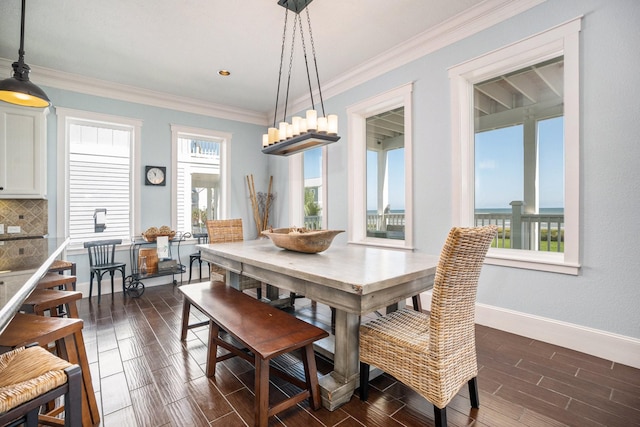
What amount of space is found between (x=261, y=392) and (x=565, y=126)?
300 centimetres

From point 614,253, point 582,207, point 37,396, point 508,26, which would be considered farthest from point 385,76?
point 37,396

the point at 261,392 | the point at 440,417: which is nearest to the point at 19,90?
the point at 261,392

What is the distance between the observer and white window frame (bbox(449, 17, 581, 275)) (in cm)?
242

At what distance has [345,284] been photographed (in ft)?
4.95

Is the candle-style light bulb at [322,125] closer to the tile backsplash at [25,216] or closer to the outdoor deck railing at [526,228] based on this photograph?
the outdoor deck railing at [526,228]

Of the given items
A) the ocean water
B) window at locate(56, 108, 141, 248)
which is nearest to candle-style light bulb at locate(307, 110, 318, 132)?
the ocean water

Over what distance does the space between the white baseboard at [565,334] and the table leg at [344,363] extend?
177 centimetres

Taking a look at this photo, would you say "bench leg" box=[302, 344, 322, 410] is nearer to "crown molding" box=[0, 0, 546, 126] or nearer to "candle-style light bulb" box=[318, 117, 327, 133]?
"candle-style light bulb" box=[318, 117, 327, 133]

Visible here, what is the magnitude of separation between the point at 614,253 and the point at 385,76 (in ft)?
9.69

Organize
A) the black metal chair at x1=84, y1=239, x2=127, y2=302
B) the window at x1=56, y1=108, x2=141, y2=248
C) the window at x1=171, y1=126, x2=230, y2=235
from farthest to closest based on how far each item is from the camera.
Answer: the window at x1=171, y1=126, x2=230, y2=235
the window at x1=56, y1=108, x2=141, y2=248
the black metal chair at x1=84, y1=239, x2=127, y2=302

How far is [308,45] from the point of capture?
11.4 feet

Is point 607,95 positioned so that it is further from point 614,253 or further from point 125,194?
point 125,194

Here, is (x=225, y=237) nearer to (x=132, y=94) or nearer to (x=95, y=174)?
(x=95, y=174)

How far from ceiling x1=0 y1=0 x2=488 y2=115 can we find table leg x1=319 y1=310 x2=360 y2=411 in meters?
2.75
